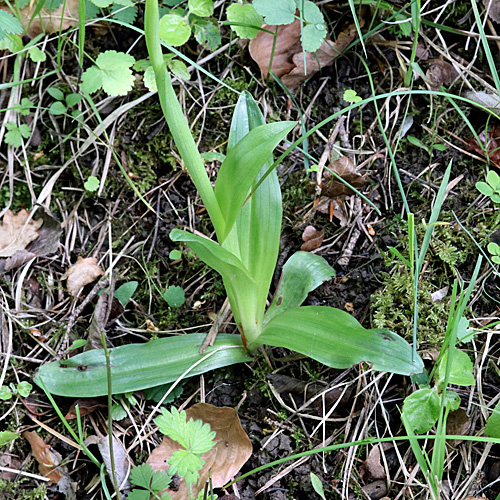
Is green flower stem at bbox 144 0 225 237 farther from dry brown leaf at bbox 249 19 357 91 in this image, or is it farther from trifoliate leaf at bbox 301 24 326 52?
dry brown leaf at bbox 249 19 357 91

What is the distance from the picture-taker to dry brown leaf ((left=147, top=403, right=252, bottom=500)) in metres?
1.34

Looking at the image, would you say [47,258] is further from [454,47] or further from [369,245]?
[454,47]

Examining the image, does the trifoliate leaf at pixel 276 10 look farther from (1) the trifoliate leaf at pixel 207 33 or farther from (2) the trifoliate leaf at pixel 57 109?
(2) the trifoliate leaf at pixel 57 109

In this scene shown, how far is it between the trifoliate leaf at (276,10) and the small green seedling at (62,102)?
0.77 meters

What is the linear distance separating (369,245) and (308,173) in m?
0.34

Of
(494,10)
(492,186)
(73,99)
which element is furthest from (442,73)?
(73,99)

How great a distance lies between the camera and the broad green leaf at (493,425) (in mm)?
1280

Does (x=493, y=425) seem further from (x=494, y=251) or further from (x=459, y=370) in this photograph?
(x=494, y=251)

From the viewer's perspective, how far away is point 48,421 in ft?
4.83

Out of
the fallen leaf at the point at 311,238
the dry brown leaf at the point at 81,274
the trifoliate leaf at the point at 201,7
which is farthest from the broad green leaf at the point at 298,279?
the trifoliate leaf at the point at 201,7

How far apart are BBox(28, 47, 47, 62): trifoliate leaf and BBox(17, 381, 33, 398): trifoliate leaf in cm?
121

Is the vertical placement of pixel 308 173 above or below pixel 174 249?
above

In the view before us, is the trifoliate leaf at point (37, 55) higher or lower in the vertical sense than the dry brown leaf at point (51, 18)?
lower

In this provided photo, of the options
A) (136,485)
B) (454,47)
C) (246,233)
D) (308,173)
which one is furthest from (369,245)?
(136,485)
